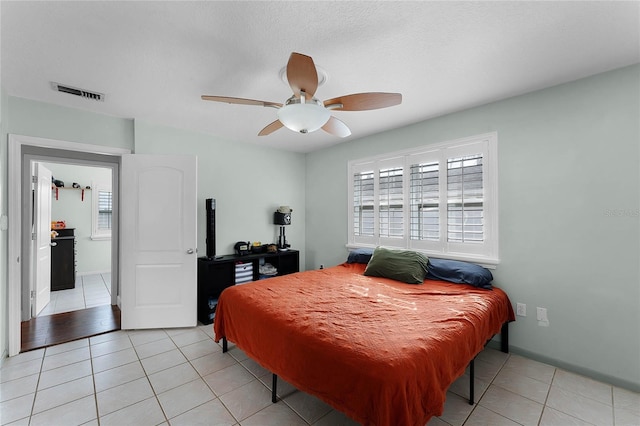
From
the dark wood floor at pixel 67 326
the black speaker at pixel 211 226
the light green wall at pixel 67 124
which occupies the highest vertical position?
the light green wall at pixel 67 124

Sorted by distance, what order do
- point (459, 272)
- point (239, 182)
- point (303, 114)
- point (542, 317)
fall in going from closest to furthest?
point (303, 114) < point (542, 317) < point (459, 272) < point (239, 182)

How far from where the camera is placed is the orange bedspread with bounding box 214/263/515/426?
1.36 meters

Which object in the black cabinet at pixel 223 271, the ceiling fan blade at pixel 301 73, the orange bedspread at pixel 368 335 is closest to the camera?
the orange bedspread at pixel 368 335

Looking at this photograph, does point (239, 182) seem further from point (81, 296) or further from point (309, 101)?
point (81, 296)

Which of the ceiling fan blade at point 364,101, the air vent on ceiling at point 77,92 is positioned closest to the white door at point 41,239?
the air vent on ceiling at point 77,92

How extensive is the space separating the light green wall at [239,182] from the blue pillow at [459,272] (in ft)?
8.32

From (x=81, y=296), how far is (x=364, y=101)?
17.7 ft

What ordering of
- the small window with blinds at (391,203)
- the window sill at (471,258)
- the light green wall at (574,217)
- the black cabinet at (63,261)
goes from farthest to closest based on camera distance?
the black cabinet at (63,261)
the small window with blinds at (391,203)
the window sill at (471,258)
the light green wall at (574,217)

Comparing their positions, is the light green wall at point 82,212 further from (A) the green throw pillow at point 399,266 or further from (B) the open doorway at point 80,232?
(A) the green throw pillow at point 399,266

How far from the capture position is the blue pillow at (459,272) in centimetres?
265

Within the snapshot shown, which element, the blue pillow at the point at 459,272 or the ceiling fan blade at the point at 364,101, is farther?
the blue pillow at the point at 459,272

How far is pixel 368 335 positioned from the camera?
166 centimetres

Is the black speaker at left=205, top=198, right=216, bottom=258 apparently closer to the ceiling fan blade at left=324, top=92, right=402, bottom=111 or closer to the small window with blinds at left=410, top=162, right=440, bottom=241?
the ceiling fan blade at left=324, top=92, right=402, bottom=111

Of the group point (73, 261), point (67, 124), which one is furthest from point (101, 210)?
point (67, 124)
